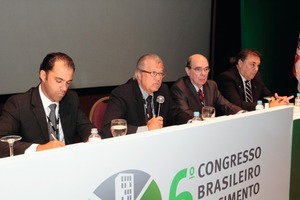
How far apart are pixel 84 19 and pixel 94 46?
381mm

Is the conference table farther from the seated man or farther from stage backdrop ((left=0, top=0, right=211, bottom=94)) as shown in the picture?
stage backdrop ((left=0, top=0, right=211, bottom=94))

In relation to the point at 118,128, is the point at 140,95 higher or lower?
higher

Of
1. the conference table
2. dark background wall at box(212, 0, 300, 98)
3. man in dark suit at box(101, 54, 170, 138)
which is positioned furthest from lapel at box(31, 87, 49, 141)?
dark background wall at box(212, 0, 300, 98)

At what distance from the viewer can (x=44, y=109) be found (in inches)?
101

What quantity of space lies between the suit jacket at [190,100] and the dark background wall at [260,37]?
A: 227cm

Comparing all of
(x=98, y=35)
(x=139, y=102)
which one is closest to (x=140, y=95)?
(x=139, y=102)

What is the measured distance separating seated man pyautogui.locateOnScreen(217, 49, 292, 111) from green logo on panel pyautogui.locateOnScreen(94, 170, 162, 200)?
2.29 meters

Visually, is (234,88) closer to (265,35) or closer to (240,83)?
(240,83)

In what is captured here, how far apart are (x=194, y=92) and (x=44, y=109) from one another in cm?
139

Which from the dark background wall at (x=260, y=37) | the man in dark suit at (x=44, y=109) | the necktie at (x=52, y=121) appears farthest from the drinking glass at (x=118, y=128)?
the dark background wall at (x=260, y=37)

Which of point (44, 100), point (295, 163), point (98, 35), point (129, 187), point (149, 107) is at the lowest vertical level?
point (295, 163)

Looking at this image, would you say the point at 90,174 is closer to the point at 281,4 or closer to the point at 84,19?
the point at 84,19

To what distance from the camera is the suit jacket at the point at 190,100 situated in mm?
3275

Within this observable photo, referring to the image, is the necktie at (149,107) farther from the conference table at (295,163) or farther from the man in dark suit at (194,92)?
the conference table at (295,163)
